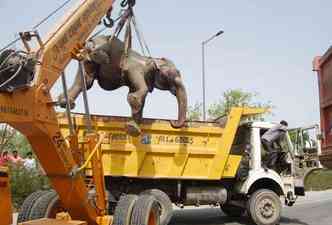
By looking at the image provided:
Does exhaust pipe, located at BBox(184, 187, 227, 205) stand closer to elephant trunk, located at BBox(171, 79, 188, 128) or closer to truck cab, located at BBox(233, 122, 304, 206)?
truck cab, located at BBox(233, 122, 304, 206)

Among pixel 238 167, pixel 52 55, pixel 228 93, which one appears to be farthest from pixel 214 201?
pixel 228 93

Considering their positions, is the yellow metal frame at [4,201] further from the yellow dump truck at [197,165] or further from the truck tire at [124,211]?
the yellow dump truck at [197,165]

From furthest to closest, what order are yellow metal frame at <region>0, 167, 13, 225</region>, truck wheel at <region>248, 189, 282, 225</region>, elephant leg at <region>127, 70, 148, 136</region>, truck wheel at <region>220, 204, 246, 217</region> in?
truck wheel at <region>220, 204, 246, 217</region> → truck wheel at <region>248, 189, 282, 225</region> → elephant leg at <region>127, 70, 148, 136</region> → yellow metal frame at <region>0, 167, 13, 225</region>

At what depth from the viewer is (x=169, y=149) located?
10445 mm

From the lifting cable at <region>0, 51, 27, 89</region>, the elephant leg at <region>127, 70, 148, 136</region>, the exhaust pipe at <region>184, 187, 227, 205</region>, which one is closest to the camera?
the lifting cable at <region>0, 51, 27, 89</region>

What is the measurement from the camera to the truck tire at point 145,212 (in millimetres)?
7207

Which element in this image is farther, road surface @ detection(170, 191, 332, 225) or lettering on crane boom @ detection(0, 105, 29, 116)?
road surface @ detection(170, 191, 332, 225)

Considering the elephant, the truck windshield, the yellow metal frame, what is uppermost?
the elephant

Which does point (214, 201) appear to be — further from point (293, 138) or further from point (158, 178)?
point (293, 138)

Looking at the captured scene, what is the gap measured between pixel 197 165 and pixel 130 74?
7.45 ft

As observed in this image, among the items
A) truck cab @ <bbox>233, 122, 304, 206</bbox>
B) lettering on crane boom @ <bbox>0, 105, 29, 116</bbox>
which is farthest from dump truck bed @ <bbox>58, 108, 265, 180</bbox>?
lettering on crane boom @ <bbox>0, 105, 29, 116</bbox>

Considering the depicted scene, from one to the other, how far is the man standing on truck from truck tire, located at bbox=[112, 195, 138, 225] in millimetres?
4823

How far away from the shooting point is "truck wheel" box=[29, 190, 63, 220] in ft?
25.3

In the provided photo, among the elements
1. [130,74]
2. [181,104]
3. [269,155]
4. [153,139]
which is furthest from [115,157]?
[269,155]
